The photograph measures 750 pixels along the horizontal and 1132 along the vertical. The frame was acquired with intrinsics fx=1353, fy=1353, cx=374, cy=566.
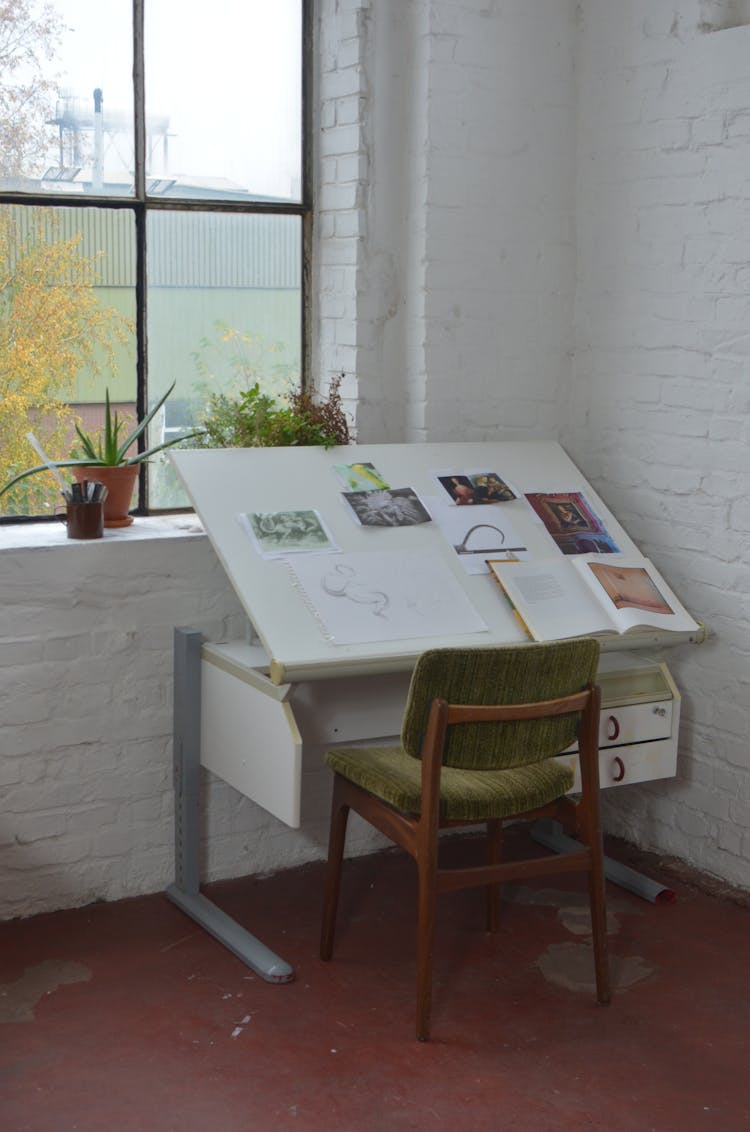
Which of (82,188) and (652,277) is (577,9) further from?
(82,188)

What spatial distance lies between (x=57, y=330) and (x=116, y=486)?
455 mm

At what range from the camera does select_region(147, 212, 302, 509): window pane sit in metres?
3.83

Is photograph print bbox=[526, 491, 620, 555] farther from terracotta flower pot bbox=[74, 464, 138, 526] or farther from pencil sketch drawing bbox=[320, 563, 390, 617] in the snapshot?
terracotta flower pot bbox=[74, 464, 138, 526]

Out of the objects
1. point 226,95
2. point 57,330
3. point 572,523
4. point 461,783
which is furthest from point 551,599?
point 226,95

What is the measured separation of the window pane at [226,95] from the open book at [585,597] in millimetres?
1387

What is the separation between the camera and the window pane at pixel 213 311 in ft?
12.6

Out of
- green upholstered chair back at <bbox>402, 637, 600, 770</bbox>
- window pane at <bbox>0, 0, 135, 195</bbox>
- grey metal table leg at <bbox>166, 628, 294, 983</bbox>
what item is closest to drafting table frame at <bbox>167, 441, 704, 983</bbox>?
grey metal table leg at <bbox>166, 628, 294, 983</bbox>

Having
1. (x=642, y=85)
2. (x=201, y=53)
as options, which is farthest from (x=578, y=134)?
(x=201, y=53)

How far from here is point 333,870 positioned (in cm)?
327

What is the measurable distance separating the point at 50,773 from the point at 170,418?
3.48 ft

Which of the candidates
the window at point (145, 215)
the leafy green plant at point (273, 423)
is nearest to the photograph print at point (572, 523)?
the leafy green plant at point (273, 423)

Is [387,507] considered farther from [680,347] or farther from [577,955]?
[577,955]

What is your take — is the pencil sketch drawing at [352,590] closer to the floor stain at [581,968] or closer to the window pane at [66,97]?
the floor stain at [581,968]

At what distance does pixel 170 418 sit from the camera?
12.7 ft
